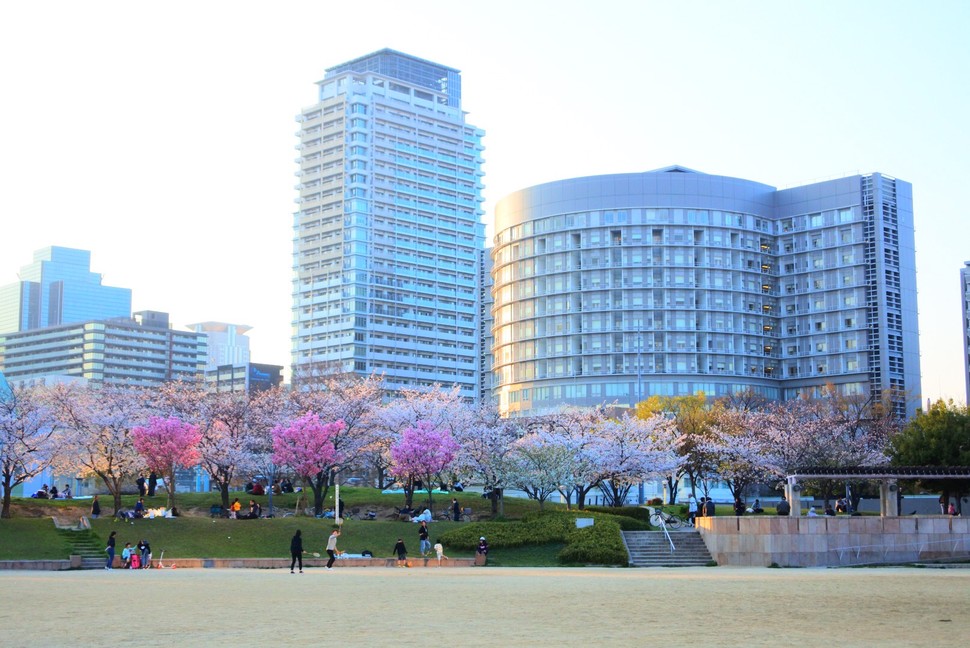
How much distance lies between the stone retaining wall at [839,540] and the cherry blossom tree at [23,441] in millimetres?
39879

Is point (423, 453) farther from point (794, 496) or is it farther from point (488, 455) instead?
point (794, 496)

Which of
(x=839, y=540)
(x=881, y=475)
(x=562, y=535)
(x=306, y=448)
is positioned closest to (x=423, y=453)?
(x=306, y=448)

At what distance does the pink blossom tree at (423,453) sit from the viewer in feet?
236

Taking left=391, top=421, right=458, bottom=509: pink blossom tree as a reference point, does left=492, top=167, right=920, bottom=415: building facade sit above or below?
above

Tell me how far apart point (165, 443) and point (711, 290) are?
100.0 meters

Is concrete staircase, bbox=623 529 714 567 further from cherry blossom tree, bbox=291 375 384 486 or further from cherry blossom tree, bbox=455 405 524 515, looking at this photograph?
cherry blossom tree, bbox=291 375 384 486

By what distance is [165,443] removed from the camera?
67.1 m

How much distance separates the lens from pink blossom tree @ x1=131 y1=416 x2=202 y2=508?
66938 mm

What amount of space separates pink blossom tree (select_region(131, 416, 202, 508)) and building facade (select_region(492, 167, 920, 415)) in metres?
87.9

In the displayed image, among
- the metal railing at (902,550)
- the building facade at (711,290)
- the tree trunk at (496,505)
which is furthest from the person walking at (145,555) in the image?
the building facade at (711,290)

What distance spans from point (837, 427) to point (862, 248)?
218 feet

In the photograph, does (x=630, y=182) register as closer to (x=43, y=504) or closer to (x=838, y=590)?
(x=43, y=504)

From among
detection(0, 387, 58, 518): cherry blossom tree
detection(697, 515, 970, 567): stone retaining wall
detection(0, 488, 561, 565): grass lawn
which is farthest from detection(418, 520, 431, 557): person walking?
detection(0, 387, 58, 518): cherry blossom tree

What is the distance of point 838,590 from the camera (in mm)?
34094
